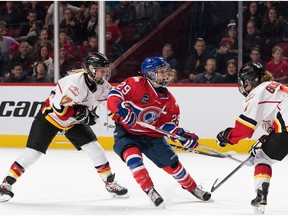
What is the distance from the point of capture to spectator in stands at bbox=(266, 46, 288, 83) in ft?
24.6

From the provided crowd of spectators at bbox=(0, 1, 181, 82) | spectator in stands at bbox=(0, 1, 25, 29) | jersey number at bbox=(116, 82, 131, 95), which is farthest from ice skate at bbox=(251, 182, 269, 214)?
spectator in stands at bbox=(0, 1, 25, 29)

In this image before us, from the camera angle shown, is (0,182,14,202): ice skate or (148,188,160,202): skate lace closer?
(148,188,160,202): skate lace

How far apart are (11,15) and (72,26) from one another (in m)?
0.66

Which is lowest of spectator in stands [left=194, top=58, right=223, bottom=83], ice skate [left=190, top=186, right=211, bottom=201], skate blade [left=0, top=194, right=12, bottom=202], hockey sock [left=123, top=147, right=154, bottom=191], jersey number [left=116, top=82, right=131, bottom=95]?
spectator in stands [left=194, top=58, right=223, bottom=83]

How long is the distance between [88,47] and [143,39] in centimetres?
53

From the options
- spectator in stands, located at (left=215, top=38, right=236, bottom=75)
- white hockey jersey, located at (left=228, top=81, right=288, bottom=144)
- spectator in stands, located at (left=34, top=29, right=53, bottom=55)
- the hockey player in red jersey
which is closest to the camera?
white hockey jersey, located at (left=228, top=81, right=288, bottom=144)

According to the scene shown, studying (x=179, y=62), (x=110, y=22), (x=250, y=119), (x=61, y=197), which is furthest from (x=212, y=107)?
(x=250, y=119)

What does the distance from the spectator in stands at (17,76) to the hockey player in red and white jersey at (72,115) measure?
288 cm

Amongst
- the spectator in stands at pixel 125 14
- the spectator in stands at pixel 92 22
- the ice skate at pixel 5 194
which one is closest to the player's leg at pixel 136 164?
the ice skate at pixel 5 194

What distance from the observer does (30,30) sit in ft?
27.2

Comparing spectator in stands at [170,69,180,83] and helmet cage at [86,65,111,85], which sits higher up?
helmet cage at [86,65,111,85]

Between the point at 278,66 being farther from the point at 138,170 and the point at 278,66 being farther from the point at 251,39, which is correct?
the point at 138,170

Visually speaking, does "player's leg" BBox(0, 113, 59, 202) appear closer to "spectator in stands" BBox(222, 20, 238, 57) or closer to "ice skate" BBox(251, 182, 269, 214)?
"ice skate" BBox(251, 182, 269, 214)

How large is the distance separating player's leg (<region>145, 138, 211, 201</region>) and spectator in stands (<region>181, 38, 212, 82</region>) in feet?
9.29
